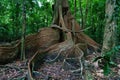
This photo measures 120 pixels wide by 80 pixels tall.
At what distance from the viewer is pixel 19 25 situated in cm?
1071

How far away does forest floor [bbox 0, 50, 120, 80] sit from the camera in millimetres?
5301

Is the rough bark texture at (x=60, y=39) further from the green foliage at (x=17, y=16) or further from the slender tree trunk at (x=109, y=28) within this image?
the green foliage at (x=17, y=16)

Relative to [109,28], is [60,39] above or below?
below

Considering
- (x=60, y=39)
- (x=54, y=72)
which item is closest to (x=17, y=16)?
(x=60, y=39)

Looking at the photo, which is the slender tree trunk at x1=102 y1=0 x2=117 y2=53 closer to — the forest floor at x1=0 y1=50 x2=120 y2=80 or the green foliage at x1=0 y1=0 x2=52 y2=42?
the forest floor at x1=0 y1=50 x2=120 y2=80

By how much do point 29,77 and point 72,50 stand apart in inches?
84.3

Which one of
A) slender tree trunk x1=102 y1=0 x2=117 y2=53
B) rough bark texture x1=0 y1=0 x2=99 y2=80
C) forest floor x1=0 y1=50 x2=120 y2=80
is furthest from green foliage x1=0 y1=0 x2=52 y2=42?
slender tree trunk x1=102 y1=0 x2=117 y2=53

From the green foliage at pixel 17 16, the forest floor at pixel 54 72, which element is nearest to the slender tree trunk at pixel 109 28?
the forest floor at pixel 54 72

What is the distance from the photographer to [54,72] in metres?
5.75

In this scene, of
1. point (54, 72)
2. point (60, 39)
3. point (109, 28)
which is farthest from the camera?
point (60, 39)

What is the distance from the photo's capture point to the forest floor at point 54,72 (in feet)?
17.4

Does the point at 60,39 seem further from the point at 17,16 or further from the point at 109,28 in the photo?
the point at 17,16

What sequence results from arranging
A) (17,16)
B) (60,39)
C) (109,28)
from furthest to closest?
1. (17,16)
2. (60,39)
3. (109,28)

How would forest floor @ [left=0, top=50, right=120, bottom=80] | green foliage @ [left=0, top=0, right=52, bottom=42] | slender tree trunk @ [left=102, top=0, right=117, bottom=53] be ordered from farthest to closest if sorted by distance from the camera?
green foliage @ [left=0, top=0, right=52, bottom=42], slender tree trunk @ [left=102, top=0, right=117, bottom=53], forest floor @ [left=0, top=50, right=120, bottom=80]
